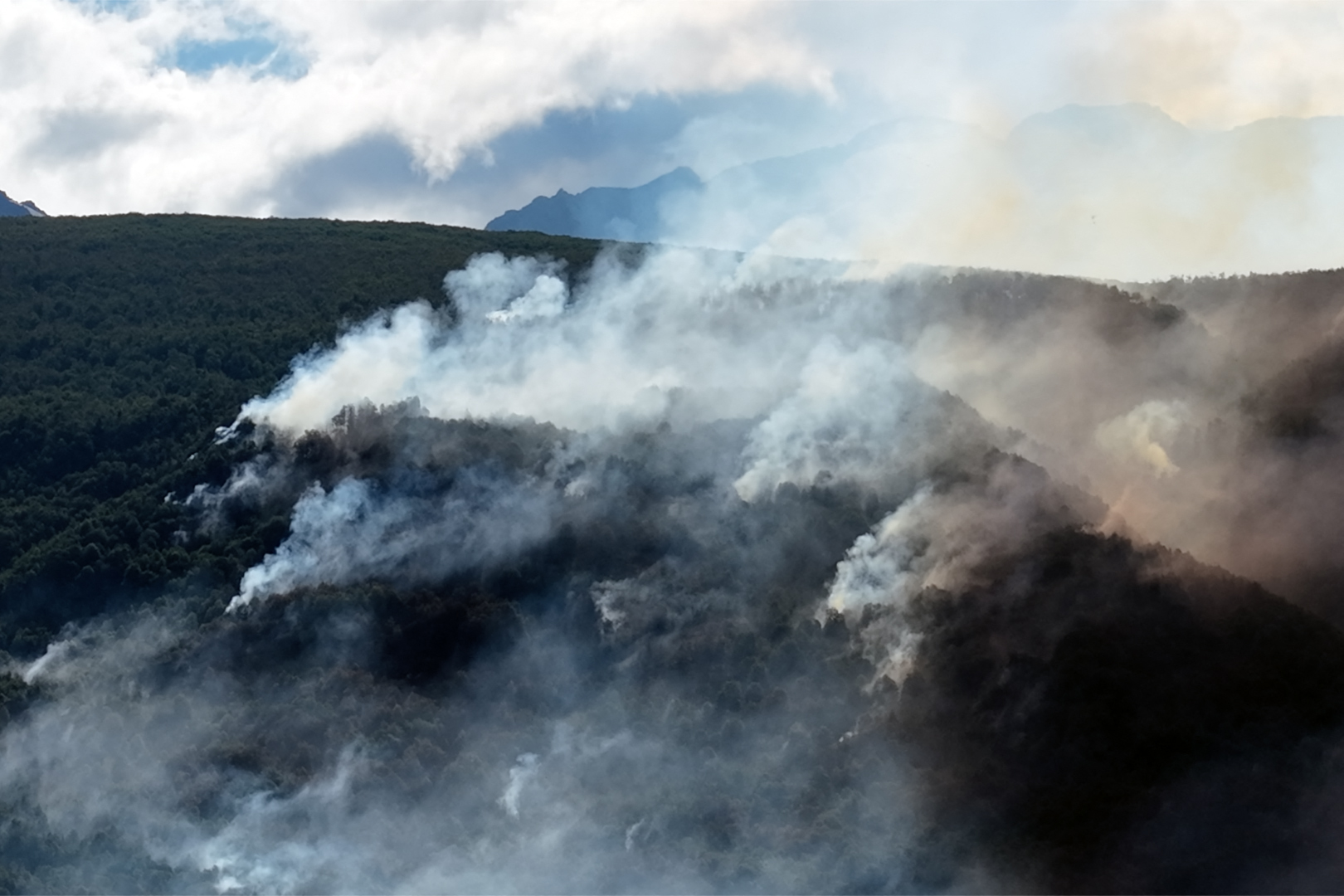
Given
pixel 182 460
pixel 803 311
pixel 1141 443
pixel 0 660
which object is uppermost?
pixel 803 311

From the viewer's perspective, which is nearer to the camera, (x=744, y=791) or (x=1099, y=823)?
(x=1099, y=823)

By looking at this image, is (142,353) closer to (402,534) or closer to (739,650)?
(402,534)

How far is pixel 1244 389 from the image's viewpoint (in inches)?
2864

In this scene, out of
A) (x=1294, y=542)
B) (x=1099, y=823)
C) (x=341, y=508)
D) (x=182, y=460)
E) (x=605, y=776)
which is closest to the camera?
(x=1099, y=823)

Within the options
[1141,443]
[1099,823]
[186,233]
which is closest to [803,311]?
[1141,443]

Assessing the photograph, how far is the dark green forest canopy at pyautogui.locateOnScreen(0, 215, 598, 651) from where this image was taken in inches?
3159

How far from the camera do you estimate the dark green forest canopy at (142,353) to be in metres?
80.2

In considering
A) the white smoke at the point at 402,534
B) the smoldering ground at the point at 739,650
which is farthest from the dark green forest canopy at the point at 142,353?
the smoldering ground at the point at 739,650

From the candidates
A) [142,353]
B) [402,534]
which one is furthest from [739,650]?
[142,353]

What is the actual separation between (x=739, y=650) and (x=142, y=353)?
61253 millimetres

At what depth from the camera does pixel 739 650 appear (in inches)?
2409

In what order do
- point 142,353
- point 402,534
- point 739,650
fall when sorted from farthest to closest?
point 142,353
point 402,534
point 739,650

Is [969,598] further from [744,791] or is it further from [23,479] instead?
[23,479]

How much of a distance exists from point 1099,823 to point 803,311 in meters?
50.8
